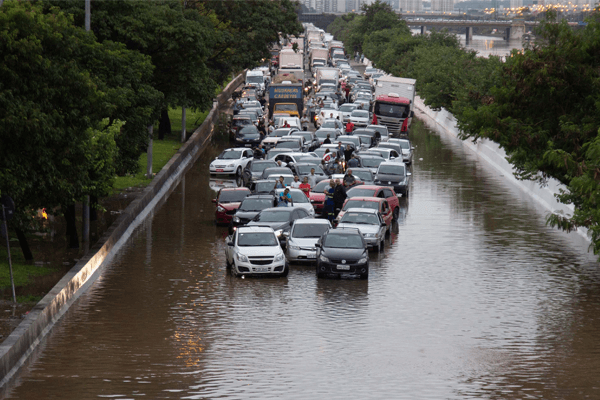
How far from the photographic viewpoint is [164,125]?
6241 centimetres

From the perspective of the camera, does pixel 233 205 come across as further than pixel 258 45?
No

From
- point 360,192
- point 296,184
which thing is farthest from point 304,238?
point 296,184

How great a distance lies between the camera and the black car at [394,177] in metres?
41.1

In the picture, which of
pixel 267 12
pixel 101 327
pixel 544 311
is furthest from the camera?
pixel 267 12

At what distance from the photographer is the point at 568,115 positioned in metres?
30.9

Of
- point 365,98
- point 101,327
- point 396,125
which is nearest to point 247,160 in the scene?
point 396,125

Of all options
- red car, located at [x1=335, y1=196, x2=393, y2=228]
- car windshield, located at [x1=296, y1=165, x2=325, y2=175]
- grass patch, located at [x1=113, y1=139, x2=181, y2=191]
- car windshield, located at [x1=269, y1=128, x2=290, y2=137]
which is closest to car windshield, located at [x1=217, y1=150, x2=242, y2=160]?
grass patch, located at [x1=113, y1=139, x2=181, y2=191]

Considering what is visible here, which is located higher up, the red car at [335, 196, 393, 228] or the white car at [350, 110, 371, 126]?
the white car at [350, 110, 371, 126]

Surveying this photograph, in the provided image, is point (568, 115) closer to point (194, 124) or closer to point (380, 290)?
point (380, 290)

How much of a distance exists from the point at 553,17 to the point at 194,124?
4093 centimetres

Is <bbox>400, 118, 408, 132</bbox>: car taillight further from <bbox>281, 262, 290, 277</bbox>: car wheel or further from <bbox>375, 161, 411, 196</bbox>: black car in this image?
<bbox>281, 262, 290, 277</bbox>: car wheel

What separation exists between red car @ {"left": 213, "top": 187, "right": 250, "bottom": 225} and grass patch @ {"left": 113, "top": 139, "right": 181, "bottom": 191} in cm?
378

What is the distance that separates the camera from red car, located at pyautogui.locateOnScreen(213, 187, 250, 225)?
34.3 meters

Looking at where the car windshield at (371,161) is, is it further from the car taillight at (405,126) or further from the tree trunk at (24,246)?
the car taillight at (405,126)
